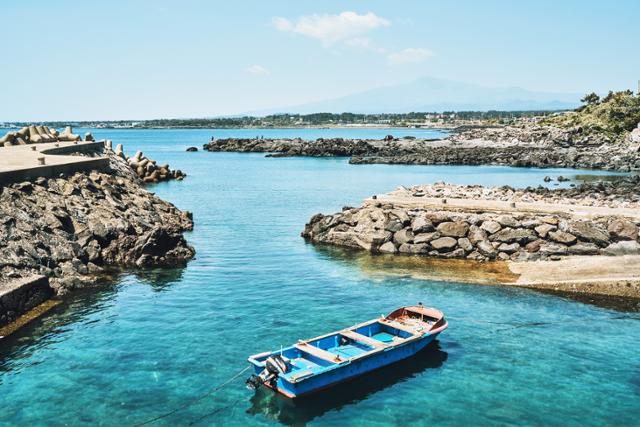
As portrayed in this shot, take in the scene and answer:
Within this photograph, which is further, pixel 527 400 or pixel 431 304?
pixel 431 304

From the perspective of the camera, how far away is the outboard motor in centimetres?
1611

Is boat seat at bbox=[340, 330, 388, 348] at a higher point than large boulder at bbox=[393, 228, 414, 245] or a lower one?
lower

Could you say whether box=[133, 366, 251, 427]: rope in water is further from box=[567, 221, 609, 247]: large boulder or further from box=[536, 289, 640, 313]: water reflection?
box=[567, 221, 609, 247]: large boulder

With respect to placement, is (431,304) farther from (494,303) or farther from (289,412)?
(289,412)

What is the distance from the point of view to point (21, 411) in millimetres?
15859

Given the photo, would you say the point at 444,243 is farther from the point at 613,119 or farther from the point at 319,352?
the point at 613,119

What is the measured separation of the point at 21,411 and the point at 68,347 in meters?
4.18

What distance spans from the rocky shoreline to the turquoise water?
6171cm

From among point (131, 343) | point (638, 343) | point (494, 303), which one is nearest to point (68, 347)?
point (131, 343)

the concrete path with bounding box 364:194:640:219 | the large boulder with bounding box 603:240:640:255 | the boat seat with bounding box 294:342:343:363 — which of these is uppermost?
the concrete path with bounding box 364:194:640:219

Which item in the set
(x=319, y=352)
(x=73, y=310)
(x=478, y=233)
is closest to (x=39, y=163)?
(x=73, y=310)

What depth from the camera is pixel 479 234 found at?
31.5 m

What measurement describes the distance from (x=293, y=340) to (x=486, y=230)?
15.3 meters

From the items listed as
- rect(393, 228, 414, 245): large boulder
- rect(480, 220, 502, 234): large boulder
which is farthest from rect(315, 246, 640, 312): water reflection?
rect(480, 220, 502, 234): large boulder
